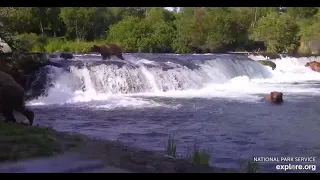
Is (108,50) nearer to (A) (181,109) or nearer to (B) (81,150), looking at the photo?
(A) (181,109)

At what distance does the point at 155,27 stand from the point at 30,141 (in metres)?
2.44

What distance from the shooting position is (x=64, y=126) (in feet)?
17.5

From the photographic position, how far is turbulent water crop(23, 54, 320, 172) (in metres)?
5.02

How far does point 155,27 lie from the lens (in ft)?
A: 20.5

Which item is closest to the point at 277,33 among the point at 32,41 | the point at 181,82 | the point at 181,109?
the point at 181,109

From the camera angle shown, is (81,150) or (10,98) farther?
(10,98)

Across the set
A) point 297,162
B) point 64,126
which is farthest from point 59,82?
point 297,162

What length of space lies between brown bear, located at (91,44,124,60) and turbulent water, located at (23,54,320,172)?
15.2 inches

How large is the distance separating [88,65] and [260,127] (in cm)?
414

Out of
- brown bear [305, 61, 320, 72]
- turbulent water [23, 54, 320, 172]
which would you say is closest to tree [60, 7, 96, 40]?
turbulent water [23, 54, 320, 172]

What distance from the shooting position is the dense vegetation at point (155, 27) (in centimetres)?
496

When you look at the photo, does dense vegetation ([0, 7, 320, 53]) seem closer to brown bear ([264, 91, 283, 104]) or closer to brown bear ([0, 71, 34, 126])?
brown bear ([0, 71, 34, 126])

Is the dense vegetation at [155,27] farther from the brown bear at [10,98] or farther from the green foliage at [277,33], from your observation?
the brown bear at [10,98]
